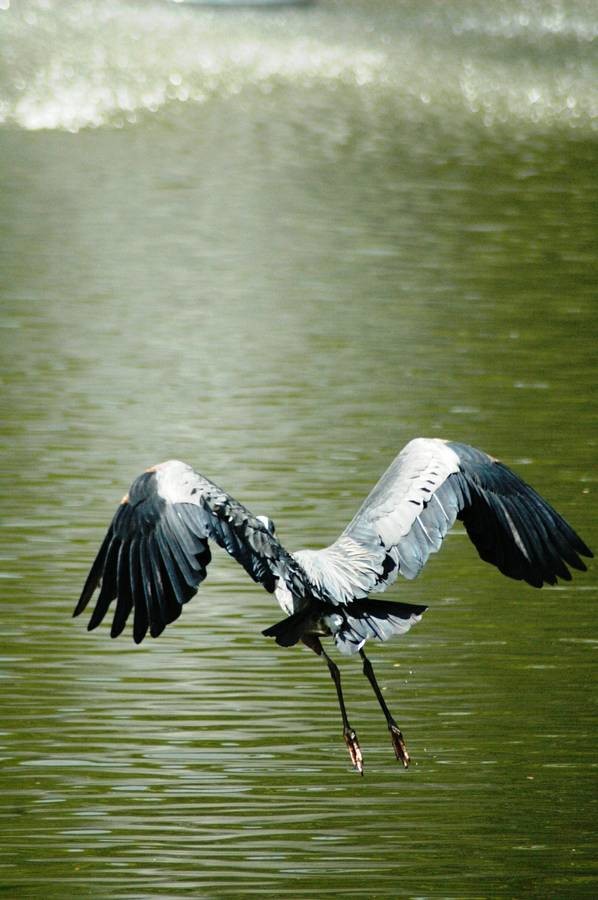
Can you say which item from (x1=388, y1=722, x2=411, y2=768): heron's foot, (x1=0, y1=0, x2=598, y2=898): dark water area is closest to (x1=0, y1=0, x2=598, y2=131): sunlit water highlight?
(x1=0, y1=0, x2=598, y2=898): dark water area

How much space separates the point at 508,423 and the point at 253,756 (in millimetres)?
6195

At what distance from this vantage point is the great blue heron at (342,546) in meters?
6.98

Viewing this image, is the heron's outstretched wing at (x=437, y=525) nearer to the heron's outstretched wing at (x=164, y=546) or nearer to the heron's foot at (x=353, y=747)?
the heron's outstretched wing at (x=164, y=546)

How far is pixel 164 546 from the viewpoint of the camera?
22.9 ft

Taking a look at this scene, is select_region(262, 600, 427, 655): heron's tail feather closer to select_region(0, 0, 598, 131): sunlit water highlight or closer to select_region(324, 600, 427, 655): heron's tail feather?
select_region(324, 600, 427, 655): heron's tail feather

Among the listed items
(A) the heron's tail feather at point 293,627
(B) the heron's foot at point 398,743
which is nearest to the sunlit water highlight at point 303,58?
(B) the heron's foot at point 398,743

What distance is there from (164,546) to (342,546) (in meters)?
0.86

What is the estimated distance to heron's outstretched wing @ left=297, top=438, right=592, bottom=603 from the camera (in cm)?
744

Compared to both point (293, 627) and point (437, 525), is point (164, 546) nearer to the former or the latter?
point (293, 627)

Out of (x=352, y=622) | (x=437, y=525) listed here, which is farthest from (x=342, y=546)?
(x=352, y=622)

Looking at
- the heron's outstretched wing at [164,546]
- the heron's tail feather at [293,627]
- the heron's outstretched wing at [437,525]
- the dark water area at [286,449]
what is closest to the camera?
the heron's outstretched wing at [164,546]

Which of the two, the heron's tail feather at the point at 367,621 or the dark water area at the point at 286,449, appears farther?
the dark water area at the point at 286,449

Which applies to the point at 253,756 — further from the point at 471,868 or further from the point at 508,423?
the point at 508,423

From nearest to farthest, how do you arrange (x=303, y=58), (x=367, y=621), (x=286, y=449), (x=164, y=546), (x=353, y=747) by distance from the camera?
(x=164, y=546) < (x=367, y=621) < (x=353, y=747) < (x=286, y=449) < (x=303, y=58)
